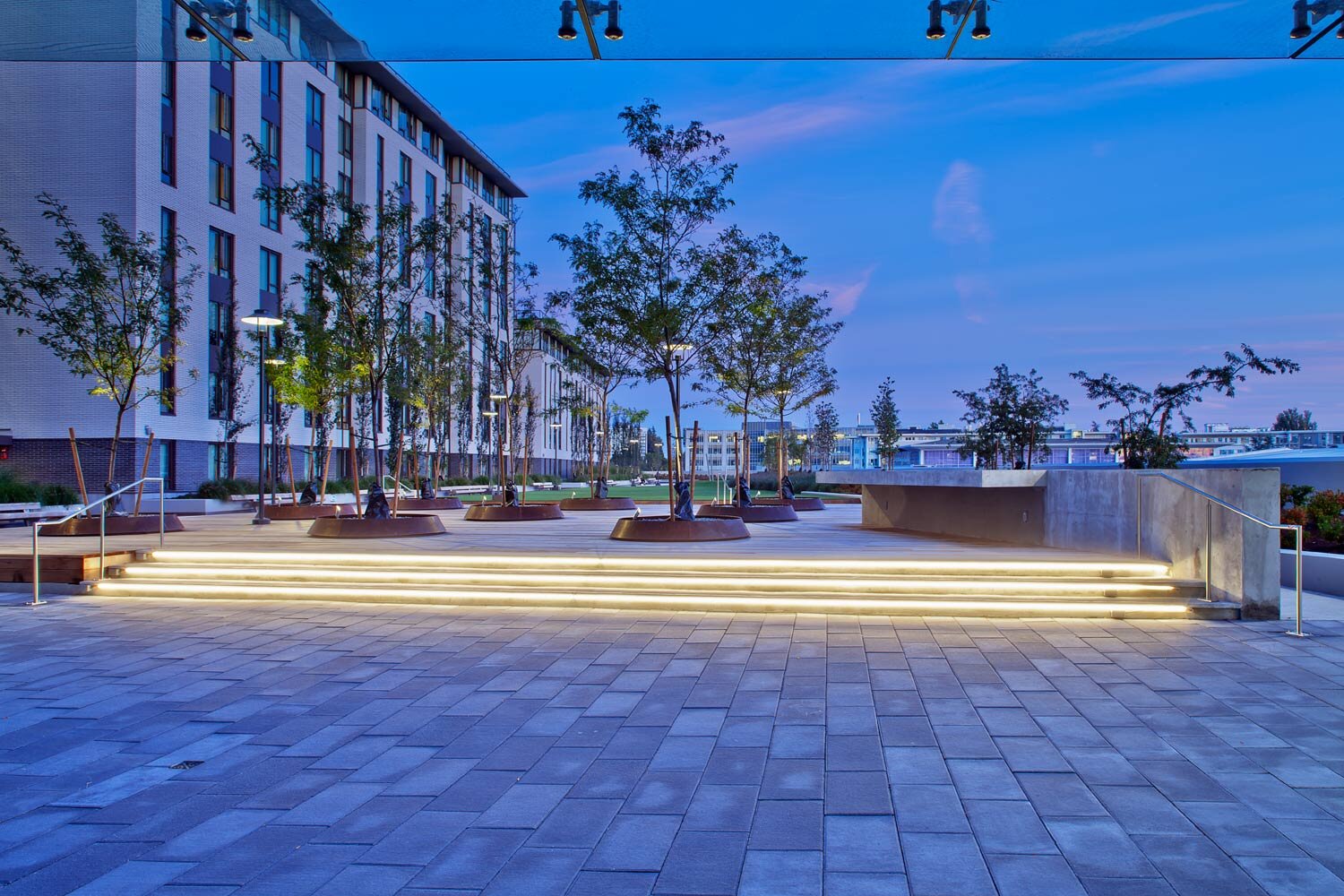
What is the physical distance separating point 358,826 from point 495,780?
0.71 meters

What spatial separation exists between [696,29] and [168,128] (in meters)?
31.6

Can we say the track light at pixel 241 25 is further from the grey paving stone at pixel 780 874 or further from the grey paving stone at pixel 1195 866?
the grey paving stone at pixel 1195 866

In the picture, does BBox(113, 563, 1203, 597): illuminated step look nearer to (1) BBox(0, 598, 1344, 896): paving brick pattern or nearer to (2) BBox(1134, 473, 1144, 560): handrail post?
(2) BBox(1134, 473, 1144, 560): handrail post

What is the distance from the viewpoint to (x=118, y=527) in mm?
14602

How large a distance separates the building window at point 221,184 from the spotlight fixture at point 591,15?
32173 millimetres

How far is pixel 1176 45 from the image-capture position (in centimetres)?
377

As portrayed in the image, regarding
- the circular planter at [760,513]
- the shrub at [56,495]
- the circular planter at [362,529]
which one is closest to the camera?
the circular planter at [362,529]

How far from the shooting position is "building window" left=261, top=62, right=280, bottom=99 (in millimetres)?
33594

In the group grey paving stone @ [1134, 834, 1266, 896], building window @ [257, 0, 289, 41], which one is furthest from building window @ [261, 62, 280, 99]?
grey paving stone @ [1134, 834, 1266, 896]

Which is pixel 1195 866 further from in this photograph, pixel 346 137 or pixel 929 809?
pixel 346 137

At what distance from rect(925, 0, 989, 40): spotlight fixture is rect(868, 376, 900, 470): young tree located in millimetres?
37064

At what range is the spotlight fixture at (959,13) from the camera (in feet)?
11.5

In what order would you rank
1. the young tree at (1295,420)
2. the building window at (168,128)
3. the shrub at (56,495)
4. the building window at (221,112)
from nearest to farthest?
the shrub at (56,495) → the building window at (168,128) → the building window at (221,112) → the young tree at (1295,420)

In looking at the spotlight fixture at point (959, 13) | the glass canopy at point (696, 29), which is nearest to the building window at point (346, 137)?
the glass canopy at point (696, 29)
